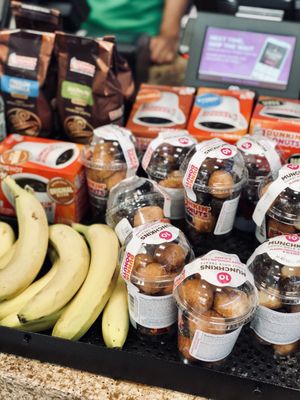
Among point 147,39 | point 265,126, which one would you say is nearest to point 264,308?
point 265,126

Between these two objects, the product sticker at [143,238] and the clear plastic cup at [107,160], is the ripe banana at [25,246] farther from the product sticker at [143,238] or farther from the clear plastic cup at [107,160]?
the product sticker at [143,238]

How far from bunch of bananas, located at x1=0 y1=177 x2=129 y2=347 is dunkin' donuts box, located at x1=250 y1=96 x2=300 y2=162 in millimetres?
523

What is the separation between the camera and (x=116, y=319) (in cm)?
114

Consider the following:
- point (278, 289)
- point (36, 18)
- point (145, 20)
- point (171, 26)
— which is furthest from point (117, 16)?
point (278, 289)

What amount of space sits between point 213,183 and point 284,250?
0.24m

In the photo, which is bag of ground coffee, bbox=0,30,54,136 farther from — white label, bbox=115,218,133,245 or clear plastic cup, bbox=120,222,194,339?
clear plastic cup, bbox=120,222,194,339

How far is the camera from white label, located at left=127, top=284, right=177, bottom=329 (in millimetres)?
1065

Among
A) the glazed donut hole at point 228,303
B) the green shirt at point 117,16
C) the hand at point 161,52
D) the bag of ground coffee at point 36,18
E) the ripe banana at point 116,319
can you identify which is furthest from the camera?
the green shirt at point 117,16

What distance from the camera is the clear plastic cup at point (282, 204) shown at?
1.17m

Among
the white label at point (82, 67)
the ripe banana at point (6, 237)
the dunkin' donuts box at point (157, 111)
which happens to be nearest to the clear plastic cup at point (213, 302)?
the ripe banana at point (6, 237)

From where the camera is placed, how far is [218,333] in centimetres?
100

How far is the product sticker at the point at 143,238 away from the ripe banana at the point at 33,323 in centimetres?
19

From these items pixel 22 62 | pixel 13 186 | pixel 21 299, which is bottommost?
pixel 21 299

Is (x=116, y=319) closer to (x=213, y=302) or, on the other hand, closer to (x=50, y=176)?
(x=213, y=302)
